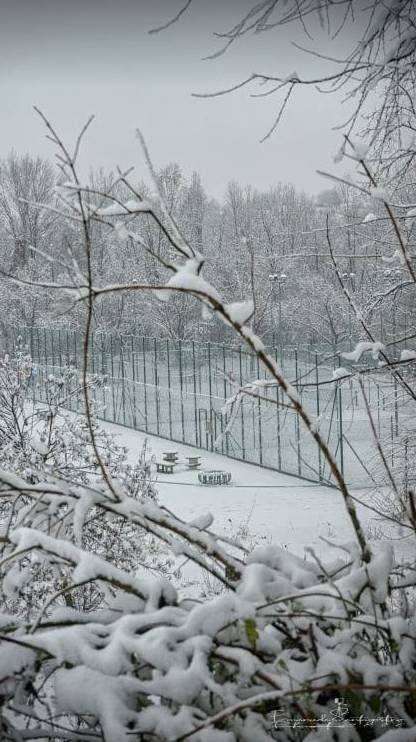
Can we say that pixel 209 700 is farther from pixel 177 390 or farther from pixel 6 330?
pixel 6 330

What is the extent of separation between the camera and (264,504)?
792 inches

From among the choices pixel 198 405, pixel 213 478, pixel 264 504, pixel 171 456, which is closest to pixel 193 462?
pixel 171 456

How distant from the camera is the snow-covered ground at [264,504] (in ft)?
57.0

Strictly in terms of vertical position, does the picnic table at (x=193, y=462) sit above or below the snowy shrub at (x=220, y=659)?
below

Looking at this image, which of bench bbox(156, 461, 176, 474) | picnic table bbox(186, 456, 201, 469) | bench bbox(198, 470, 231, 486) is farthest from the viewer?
picnic table bbox(186, 456, 201, 469)

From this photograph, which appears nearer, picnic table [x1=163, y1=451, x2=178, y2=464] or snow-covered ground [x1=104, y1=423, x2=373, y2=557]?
snow-covered ground [x1=104, y1=423, x2=373, y2=557]

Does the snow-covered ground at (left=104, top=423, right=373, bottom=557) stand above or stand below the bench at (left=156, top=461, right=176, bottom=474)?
below

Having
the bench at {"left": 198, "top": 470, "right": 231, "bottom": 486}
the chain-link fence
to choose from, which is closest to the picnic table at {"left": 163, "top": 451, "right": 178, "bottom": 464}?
the chain-link fence

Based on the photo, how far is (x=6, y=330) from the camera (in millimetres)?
45438

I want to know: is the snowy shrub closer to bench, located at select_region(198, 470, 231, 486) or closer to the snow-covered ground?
the snow-covered ground

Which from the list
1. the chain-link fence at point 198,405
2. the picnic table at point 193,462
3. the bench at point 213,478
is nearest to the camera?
the bench at point 213,478

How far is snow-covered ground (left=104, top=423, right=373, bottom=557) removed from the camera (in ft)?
57.0

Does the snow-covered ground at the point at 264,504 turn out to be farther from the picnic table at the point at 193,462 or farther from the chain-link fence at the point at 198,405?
the chain-link fence at the point at 198,405

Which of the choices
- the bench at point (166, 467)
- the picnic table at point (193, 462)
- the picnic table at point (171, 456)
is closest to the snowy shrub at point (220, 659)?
the bench at point (166, 467)
